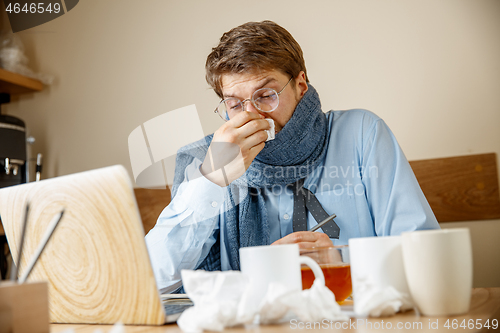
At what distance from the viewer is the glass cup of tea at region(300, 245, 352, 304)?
0.57 meters

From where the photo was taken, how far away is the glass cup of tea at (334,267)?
57cm

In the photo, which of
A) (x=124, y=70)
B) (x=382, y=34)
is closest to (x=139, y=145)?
(x=124, y=70)

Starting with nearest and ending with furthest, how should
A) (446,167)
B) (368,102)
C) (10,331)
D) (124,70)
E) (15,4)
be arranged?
(10,331) → (446,167) → (368,102) → (124,70) → (15,4)

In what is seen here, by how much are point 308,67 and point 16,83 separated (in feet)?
4.50

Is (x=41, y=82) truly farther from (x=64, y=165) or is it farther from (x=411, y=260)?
(x=411, y=260)

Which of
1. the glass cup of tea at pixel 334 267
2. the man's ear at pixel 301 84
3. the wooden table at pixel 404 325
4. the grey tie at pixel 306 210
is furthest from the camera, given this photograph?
the man's ear at pixel 301 84

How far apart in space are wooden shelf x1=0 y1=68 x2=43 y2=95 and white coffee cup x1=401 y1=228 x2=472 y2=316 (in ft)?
6.58

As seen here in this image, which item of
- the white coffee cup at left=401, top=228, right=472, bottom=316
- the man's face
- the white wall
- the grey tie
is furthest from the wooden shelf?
the white coffee cup at left=401, top=228, right=472, bottom=316

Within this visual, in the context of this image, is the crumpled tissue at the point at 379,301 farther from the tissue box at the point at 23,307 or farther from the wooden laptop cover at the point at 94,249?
the tissue box at the point at 23,307

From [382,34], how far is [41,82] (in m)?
1.64

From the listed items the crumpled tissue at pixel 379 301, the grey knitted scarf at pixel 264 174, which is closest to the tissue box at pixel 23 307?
the crumpled tissue at pixel 379 301

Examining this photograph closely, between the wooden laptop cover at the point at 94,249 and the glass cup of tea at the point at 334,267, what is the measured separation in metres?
0.21

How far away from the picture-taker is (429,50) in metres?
1.54

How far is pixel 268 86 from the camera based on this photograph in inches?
46.3
